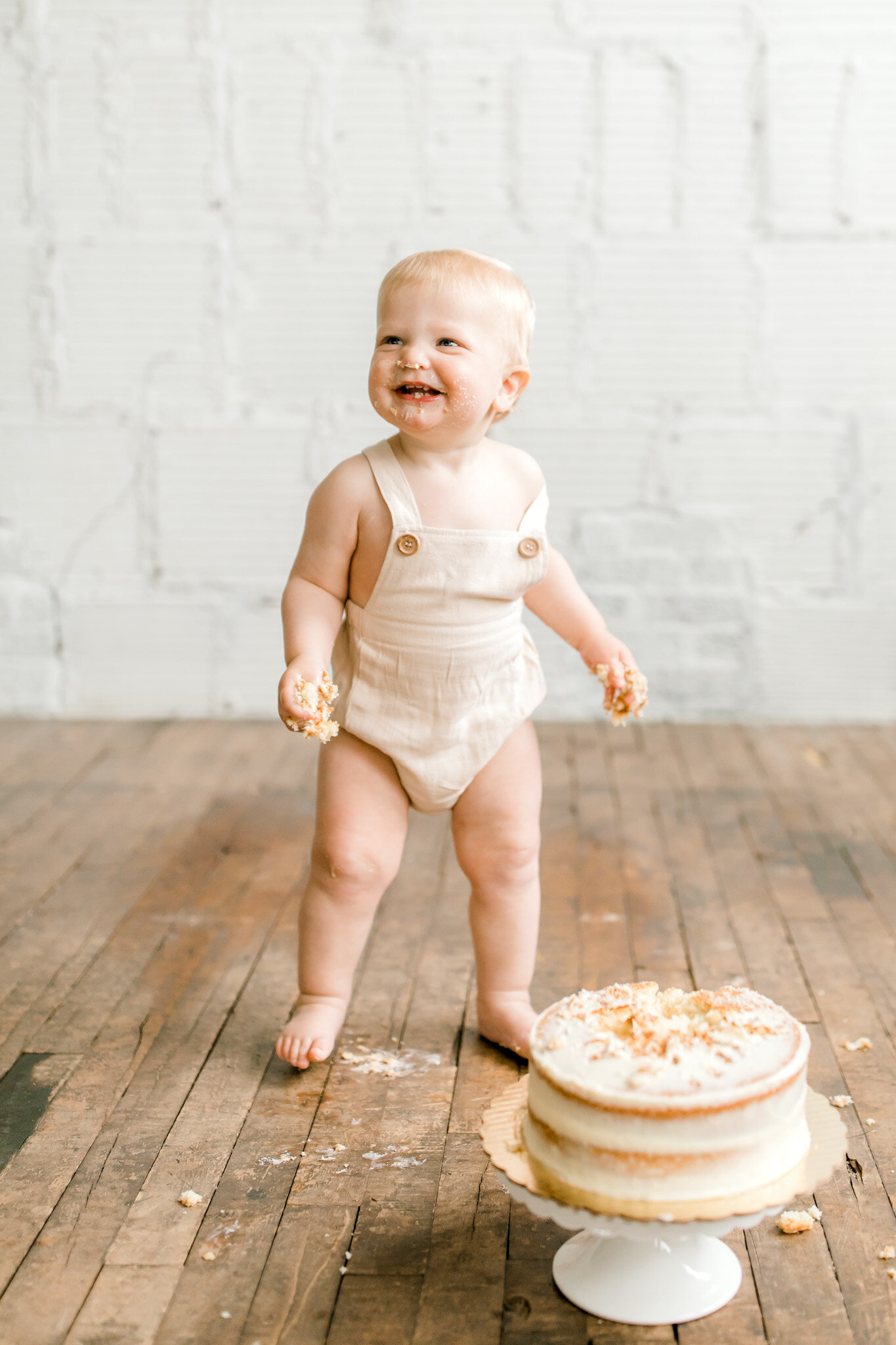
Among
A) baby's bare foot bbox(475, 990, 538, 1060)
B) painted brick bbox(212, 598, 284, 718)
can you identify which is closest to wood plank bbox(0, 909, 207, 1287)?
baby's bare foot bbox(475, 990, 538, 1060)

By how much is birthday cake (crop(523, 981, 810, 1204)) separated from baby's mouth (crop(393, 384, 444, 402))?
0.78 metres

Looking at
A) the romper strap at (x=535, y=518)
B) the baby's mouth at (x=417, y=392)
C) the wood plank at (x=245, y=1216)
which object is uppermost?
the baby's mouth at (x=417, y=392)

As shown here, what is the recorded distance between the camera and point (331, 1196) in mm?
1502

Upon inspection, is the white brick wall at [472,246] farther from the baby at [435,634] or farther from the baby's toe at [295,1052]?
the baby's toe at [295,1052]

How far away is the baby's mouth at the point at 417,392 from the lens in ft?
5.44

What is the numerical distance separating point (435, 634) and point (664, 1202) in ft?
2.61

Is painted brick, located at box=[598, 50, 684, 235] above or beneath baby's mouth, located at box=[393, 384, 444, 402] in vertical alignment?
above

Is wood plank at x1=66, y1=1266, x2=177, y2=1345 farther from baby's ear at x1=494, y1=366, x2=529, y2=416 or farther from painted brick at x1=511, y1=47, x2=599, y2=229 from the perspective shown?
painted brick at x1=511, y1=47, x2=599, y2=229

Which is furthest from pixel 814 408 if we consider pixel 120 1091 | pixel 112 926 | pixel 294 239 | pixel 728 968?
pixel 120 1091

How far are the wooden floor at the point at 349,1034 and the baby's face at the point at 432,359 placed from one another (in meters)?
0.87

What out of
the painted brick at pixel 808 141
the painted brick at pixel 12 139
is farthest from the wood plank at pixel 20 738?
the painted brick at pixel 808 141

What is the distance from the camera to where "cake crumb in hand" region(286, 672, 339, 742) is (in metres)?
1.62

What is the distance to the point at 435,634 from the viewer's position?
1.75 meters

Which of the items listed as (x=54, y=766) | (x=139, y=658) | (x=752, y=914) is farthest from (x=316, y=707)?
(x=139, y=658)
